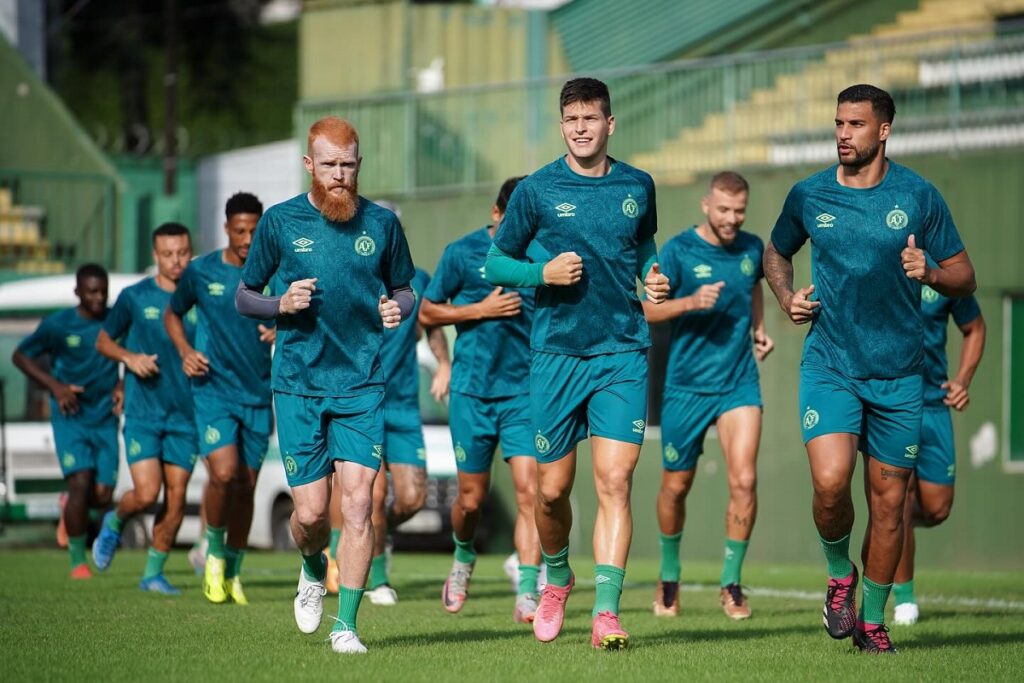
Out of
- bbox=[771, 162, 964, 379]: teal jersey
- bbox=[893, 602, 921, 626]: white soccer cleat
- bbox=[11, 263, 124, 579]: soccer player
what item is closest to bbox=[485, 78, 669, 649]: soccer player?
bbox=[771, 162, 964, 379]: teal jersey

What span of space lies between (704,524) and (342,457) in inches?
472

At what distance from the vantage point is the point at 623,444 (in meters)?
9.03

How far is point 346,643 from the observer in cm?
893

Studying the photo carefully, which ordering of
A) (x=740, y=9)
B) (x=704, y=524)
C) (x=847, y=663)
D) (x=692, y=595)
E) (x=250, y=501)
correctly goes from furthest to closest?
1. (x=740, y=9)
2. (x=704, y=524)
3. (x=692, y=595)
4. (x=250, y=501)
5. (x=847, y=663)

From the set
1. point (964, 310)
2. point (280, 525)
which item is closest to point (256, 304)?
point (964, 310)

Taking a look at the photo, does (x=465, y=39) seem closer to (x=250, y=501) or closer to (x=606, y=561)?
(x=250, y=501)

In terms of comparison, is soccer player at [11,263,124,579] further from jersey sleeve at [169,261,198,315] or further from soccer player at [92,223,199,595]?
jersey sleeve at [169,261,198,315]

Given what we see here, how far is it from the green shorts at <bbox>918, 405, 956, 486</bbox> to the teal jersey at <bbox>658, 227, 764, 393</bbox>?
117 centimetres

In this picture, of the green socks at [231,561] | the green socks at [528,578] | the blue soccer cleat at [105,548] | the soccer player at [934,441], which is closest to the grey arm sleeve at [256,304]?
the green socks at [528,578]

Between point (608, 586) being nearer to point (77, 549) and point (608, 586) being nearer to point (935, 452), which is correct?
point (935, 452)

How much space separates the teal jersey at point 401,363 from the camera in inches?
499

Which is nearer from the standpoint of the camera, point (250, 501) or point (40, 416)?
point (250, 501)

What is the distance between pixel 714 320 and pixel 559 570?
320cm

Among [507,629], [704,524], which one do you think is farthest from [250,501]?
[704,524]
